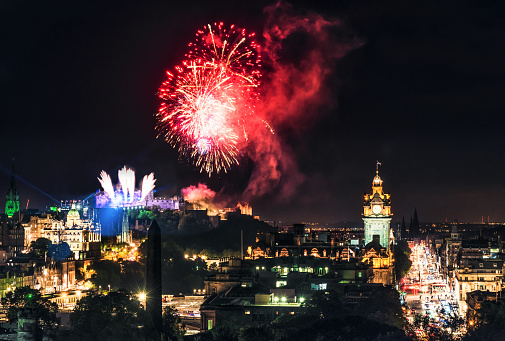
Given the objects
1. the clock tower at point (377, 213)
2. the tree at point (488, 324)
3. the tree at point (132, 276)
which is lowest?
the tree at point (488, 324)

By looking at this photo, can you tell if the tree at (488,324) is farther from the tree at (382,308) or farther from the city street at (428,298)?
the tree at (382,308)

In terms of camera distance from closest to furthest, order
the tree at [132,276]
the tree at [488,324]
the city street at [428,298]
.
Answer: the tree at [488,324] → the city street at [428,298] → the tree at [132,276]

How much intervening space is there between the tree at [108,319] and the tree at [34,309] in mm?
2395

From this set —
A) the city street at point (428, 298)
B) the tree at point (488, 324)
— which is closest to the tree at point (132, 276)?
the city street at point (428, 298)

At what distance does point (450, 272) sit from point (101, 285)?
73009 mm

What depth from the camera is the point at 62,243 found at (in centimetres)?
17388

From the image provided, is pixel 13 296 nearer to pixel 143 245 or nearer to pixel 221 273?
pixel 221 273

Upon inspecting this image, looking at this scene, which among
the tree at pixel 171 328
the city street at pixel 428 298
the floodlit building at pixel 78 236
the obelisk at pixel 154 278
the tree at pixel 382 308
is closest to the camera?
the obelisk at pixel 154 278

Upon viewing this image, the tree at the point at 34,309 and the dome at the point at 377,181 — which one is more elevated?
the dome at the point at 377,181

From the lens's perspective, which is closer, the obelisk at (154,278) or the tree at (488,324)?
the tree at (488,324)

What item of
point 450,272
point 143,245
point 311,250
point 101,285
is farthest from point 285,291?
point 450,272

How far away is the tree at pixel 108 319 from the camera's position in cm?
9312

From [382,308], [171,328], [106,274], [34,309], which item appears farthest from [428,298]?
[34,309]

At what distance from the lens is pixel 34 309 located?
9662 centimetres
